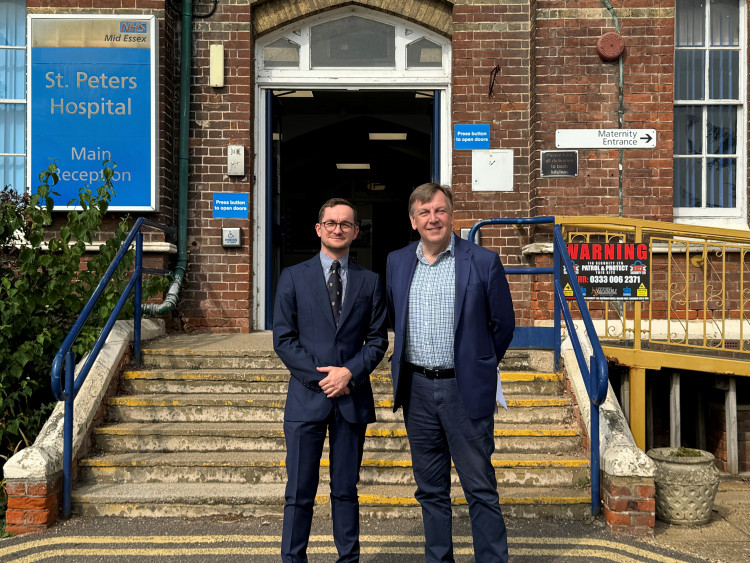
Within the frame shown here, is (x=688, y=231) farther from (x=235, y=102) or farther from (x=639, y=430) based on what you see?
(x=235, y=102)

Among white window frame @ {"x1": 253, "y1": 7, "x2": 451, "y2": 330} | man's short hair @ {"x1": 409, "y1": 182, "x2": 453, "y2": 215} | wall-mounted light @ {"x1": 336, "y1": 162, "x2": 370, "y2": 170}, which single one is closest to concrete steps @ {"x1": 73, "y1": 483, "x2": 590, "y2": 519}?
man's short hair @ {"x1": 409, "y1": 182, "x2": 453, "y2": 215}

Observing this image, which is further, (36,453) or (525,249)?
(525,249)

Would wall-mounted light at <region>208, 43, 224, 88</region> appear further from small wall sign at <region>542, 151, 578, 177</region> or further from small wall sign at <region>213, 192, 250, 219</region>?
small wall sign at <region>542, 151, 578, 177</region>

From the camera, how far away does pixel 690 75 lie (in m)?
7.49

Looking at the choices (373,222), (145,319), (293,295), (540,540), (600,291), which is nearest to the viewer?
(293,295)

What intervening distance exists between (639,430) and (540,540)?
2.00 meters

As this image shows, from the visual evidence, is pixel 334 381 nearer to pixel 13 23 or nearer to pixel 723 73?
pixel 723 73

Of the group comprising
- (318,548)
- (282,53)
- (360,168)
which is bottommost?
(318,548)

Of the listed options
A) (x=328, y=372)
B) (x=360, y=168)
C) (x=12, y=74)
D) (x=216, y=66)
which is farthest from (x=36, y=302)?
(x=360, y=168)

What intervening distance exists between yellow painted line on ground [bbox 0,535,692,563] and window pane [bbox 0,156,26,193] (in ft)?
15.3

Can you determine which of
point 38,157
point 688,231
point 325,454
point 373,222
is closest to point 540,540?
point 325,454

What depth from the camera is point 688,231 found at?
5.72m

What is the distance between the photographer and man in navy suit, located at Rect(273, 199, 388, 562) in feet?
10.5

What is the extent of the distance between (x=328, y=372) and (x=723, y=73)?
642cm
